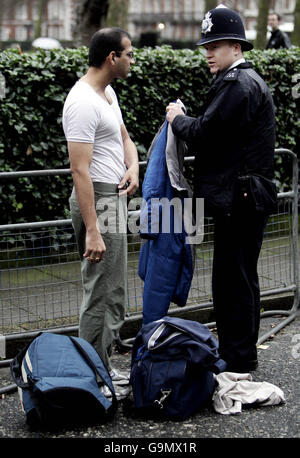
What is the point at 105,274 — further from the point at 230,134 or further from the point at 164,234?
the point at 230,134

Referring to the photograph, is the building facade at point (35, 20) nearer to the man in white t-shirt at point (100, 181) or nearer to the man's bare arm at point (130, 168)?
the man's bare arm at point (130, 168)

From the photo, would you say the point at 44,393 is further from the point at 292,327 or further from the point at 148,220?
the point at 292,327

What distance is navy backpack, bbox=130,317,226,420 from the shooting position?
407cm

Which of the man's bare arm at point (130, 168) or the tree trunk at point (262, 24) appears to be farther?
the tree trunk at point (262, 24)

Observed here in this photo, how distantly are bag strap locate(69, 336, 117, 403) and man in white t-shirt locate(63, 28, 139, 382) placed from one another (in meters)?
0.22

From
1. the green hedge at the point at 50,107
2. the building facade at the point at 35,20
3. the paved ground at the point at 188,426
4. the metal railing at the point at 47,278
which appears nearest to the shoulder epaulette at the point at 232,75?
the metal railing at the point at 47,278

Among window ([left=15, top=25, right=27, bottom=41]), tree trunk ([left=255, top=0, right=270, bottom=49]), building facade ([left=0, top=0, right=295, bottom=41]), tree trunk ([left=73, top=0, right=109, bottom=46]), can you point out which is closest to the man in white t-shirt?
tree trunk ([left=73, top=0, right=109, bottom=46])

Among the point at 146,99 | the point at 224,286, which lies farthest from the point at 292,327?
the point at 146,99

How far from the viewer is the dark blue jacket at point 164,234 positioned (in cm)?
451

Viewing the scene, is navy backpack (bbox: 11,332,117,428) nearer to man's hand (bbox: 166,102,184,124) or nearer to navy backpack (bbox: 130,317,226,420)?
navy backpack (bbox: 130,317,226,420)

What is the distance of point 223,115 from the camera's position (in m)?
4.30

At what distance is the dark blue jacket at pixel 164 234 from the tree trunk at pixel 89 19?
8548 mm

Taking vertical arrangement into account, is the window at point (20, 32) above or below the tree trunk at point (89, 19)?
above
